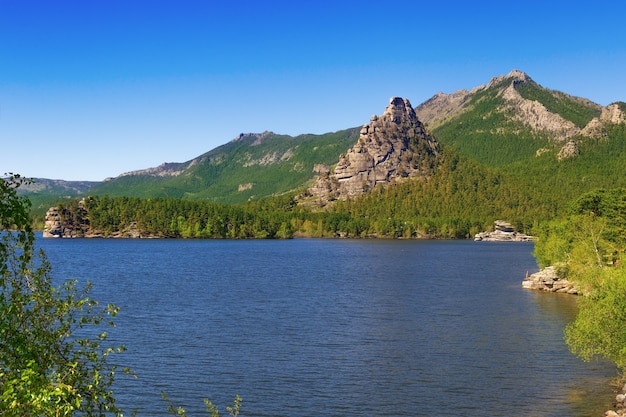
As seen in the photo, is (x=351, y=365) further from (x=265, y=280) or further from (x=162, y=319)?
(x=265, y=280)

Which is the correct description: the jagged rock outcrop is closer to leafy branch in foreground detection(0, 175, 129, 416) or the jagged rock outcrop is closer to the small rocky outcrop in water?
the small rocky outcrop in water

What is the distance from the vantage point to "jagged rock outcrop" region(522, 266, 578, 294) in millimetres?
111438

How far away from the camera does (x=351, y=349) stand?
6500cm

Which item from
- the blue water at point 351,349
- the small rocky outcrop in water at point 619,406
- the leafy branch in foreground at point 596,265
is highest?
the leafy branch in foreground at point 596,265

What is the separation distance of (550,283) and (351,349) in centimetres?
6355

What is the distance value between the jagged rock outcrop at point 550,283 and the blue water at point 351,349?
4.56 m

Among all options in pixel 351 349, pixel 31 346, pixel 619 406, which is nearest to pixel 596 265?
pixel 351 349

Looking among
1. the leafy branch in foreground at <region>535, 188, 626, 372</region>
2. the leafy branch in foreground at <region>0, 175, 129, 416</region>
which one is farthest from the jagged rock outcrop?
the leafy branch in foreground at <region>0, 175, 129, 416</region>

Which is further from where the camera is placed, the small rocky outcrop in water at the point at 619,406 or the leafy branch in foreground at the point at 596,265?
the leafy branch in foreground at the point at 596,265

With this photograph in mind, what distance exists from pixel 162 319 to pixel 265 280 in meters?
50.1

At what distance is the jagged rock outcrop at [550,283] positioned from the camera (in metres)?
111

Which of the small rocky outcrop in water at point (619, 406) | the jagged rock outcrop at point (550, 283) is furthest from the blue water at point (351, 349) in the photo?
the jagged rock outcrop at point (550, 283)

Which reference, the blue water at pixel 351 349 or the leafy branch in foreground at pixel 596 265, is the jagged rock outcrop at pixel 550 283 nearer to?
the leafy branch in foreground at pixel 596 265

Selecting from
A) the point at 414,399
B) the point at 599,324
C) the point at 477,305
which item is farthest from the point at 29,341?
the point at 477,305
